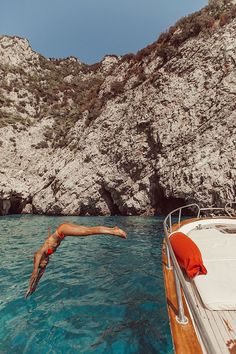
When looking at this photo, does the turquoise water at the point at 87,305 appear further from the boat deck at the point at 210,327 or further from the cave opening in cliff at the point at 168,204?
the cave opening in cliff at the point at 168,204

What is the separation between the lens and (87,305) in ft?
23.0

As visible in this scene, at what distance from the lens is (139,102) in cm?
3372

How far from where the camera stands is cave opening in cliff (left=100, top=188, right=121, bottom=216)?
32969 millimetres

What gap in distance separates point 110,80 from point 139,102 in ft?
35.0

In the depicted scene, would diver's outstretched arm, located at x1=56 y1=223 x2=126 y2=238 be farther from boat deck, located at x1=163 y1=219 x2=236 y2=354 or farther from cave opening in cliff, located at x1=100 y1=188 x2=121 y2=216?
cave opening in cliff, located at x1=100 y1=188 x2=121 y2=216

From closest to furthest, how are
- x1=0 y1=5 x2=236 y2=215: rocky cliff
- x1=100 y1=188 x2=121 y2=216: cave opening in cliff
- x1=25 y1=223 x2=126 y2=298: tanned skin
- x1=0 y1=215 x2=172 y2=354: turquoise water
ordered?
x1=0 y1=215 x2=172 y2=354: turquoise water < x1=25 y1=223 x2=126 y2=298: tanned skin < x1=0 y1=5 x2=236 y2=215: rocky cliff < x1=100 y1=188 x2=121 y2=216: cave opening in cliff

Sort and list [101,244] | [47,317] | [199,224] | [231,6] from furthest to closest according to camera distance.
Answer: [231,6] < [101,244] < [199,224] < [47,317]

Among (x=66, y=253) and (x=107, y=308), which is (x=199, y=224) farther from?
(x=66, y=253)

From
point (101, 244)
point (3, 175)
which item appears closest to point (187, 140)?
point (101, 244)

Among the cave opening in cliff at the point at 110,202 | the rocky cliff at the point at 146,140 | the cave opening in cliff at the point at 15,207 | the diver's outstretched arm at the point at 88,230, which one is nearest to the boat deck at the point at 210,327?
the diver's outstretched arm at the point at 88,230

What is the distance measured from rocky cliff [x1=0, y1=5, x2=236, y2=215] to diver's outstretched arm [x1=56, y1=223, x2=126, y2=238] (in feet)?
60.7

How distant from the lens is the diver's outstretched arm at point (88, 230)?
5473mm

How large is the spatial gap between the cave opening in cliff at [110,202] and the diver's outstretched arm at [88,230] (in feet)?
88.5

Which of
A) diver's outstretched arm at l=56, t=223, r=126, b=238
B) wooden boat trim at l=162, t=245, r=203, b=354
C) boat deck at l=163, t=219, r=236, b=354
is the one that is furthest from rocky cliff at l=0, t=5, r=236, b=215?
wooden boat trim at l=162, t=245, r=203, b=354
